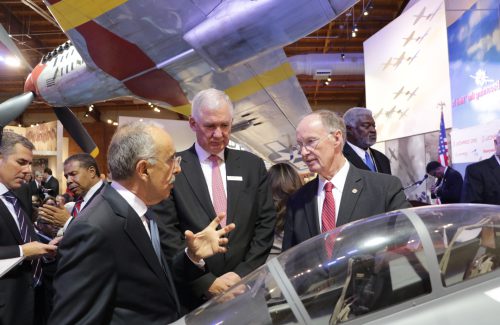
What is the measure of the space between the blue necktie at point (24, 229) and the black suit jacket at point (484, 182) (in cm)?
433

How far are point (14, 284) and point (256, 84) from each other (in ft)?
13.9

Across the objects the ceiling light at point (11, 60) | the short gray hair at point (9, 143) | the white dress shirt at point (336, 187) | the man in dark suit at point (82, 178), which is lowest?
the white dress shirt at point (336, 187)

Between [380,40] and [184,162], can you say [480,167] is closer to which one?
[184,162]

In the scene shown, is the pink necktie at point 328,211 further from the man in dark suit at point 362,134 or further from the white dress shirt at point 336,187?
the man in dark suit at point 362,134

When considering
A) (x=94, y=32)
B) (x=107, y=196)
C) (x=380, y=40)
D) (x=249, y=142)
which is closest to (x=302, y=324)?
(x=107, y=196)

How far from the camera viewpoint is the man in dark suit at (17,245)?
8.12 feet

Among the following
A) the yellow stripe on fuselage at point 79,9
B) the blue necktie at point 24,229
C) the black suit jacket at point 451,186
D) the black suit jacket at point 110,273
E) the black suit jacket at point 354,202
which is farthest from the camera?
the black suit jacket at point 451,186

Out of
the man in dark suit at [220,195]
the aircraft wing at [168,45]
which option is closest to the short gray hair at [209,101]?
the man in dark suit at [220,195]

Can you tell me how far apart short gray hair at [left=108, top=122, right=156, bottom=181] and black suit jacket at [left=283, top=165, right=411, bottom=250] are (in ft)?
3.34

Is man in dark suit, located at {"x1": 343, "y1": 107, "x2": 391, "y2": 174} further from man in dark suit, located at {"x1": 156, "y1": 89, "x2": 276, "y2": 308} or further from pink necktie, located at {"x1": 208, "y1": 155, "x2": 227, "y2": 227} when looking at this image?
pink necktie, located at {"x1": 208, "y1": 155, "x2": 227, "y2": 227}

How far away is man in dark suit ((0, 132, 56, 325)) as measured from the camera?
2.47m

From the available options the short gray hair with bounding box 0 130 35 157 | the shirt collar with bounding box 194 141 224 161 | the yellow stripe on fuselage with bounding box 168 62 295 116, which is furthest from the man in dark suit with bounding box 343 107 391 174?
the short gray hair with bounding box 0 130 35 157

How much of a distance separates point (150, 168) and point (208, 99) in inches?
28.9

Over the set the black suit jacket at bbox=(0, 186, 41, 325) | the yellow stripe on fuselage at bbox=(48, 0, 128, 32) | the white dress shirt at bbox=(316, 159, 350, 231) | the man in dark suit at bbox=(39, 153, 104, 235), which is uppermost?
the yellow stripe on fuselage at bbox=(48, 0, 128, 32)
